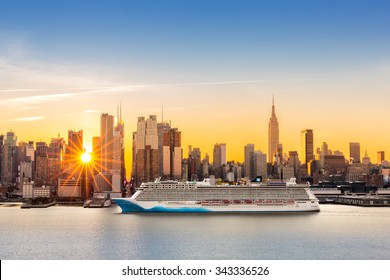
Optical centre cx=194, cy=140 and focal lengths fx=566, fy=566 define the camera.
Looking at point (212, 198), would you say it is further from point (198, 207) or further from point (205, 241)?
point (205, 241)

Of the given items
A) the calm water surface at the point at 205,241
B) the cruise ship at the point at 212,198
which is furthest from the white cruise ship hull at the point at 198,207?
the calm water surface at the point at 205,241

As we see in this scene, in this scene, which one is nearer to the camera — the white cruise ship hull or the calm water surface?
the calm water surface

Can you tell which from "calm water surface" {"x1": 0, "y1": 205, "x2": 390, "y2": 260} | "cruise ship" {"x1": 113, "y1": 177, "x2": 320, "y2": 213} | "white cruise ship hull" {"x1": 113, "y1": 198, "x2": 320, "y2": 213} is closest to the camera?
"calm water surface" {"x1": 0, "y1": 205, "x2": 390, "y2": 260}

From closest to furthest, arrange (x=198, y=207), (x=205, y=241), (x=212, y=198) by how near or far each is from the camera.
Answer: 1. (x=205, y=241)
2. (x=198, y=207)
3. (x=212, y=198)

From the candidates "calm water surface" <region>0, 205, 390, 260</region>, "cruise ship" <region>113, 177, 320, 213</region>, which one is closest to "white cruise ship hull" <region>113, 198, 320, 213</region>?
"cruise ship" <region>113, 177, 320, 213</region>

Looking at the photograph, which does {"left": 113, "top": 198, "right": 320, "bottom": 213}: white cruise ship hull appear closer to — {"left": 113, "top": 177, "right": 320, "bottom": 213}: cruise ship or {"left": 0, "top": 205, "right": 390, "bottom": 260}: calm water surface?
{"left": 113, "top": 177, "right": 320, "bottom": 213}: cruise ship

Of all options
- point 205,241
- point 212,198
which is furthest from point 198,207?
point 205,241

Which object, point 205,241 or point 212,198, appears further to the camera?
point 212,198
